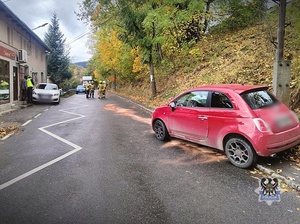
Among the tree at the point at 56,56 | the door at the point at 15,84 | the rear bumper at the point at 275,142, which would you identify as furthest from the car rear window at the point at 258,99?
the tree at the point at 56,56

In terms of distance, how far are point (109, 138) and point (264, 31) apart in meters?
13.1

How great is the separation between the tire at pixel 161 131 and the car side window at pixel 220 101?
6.61ft

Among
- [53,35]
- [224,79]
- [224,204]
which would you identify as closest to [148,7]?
[224,79]

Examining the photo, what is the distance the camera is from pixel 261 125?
16.4 feet

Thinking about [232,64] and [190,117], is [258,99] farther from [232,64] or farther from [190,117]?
[232,64]

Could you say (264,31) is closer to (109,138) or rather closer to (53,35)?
(109,138)

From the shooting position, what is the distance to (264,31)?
1603cm

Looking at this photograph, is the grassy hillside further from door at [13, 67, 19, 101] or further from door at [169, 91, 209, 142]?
door at [13, 67, 19, 101]

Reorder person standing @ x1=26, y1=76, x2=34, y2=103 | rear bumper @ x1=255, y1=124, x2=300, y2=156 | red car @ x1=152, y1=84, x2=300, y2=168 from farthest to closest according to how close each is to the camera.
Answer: person standing @ x1=26, y1=76, x2=34, y2=103 < red car @ x1=152, y1=84, x2=300, y2=168 < rear bumper @ x1=255, y1=124, x2=300, y2=156

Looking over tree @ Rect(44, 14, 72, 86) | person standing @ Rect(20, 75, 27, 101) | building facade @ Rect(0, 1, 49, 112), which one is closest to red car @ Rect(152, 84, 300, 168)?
building facade @ Rect(0, 1, 49, 112)

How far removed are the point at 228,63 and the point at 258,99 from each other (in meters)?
10.2

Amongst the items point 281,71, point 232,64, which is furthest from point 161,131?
point 232,64

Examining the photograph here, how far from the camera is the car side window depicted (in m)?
5.72

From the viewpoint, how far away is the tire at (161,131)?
7.60 meters
